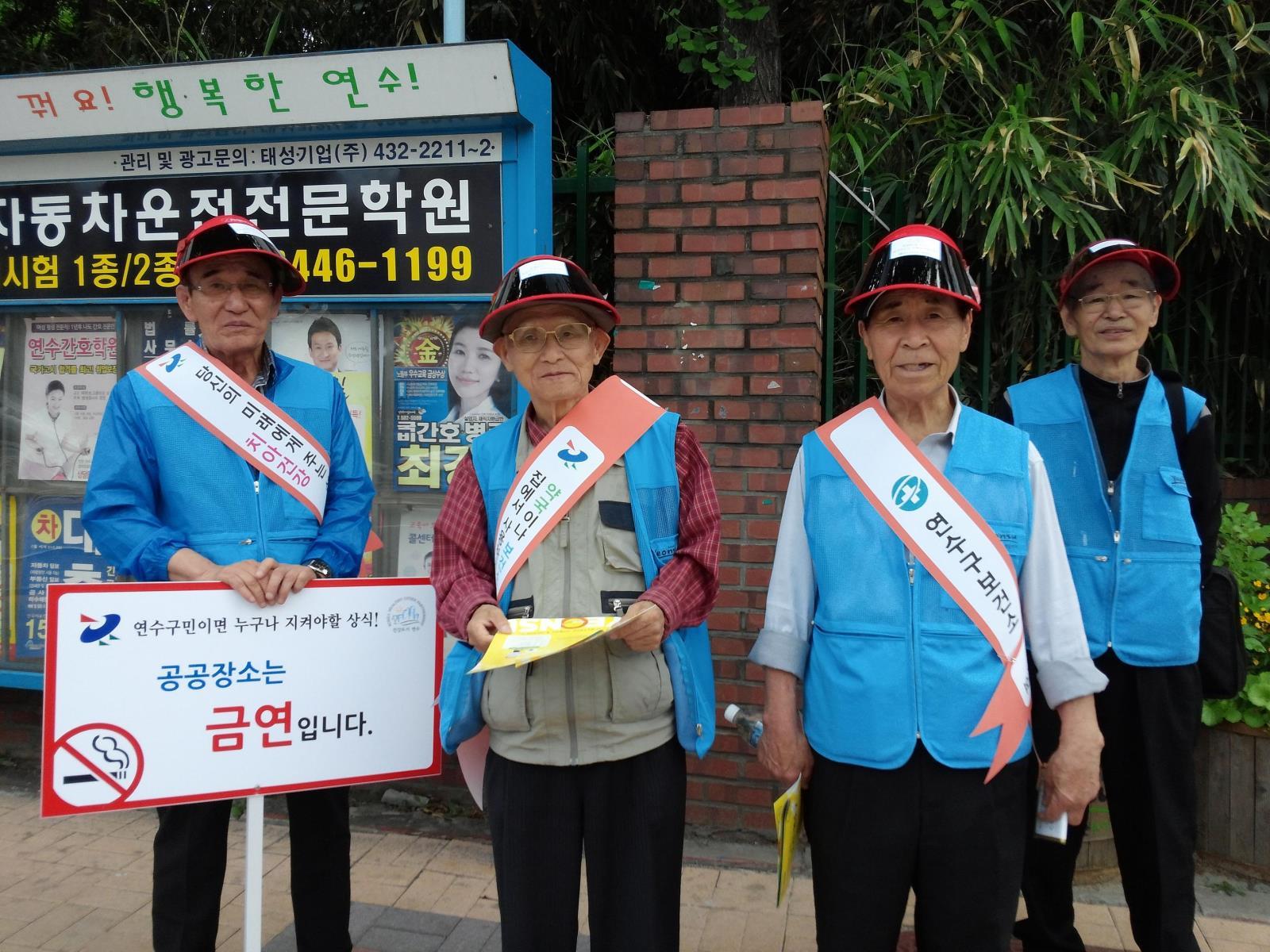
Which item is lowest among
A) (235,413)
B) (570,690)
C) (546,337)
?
(570,690)

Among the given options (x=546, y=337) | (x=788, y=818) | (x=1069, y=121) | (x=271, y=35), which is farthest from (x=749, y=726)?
(x=271, y=35)

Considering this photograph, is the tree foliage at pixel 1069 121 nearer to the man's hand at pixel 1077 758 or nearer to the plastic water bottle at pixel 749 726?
the man's hand at pixel 1077 758

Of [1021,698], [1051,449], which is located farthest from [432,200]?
[1021,698]

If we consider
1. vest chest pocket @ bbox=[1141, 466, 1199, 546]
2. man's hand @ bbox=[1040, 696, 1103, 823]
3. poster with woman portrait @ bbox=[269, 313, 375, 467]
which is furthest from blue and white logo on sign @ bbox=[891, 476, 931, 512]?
poster with woman portrait @ bbox=[269, 313, 375, 467]

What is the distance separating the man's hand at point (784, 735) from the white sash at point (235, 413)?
1324mm

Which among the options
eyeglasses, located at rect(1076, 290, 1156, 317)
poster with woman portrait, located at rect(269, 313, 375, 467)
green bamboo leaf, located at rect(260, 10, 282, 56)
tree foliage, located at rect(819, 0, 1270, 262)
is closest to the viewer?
eyeglasses, located at rect(1076, 290, 1156, 317)

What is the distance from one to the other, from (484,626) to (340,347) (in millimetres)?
2229

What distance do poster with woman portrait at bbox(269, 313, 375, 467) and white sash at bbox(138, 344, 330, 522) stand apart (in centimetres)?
136

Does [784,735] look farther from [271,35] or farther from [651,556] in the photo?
[271,35]

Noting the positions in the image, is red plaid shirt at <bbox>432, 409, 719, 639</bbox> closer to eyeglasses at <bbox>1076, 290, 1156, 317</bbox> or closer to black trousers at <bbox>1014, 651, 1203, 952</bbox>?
black trousers at <bbox>1014, 651, 1203, 952</bbox>

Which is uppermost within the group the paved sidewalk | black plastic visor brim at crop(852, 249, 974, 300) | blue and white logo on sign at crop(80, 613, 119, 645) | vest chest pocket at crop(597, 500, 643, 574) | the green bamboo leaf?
the green bamboo leaf

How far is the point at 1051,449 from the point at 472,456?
1564 millimetres

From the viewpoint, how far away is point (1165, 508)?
8.34 feet

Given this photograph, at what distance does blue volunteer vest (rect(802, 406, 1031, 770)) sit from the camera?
194 cm
